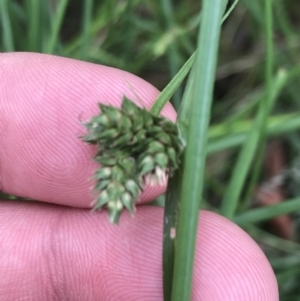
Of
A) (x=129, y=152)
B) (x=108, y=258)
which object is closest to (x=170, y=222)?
(x=129, y=152)

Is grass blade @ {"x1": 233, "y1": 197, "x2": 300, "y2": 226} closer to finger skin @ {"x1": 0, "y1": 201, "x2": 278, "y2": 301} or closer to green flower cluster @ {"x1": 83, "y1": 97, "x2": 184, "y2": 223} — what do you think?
finger skin @ {"x1": 0, "y1": 201, "x2": 278, "y2": 301}

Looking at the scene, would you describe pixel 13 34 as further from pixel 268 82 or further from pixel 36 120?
pixel 268 82

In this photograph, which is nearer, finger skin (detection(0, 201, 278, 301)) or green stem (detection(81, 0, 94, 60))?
→ finger skin (detection(0, 201, 278, 301))

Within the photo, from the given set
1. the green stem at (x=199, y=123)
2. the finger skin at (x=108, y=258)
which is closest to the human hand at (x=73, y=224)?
the finger skin at (x=108, y=258)

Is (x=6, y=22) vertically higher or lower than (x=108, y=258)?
higher

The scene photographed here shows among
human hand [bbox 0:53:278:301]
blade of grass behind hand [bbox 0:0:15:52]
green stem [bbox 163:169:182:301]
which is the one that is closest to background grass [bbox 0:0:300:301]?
blade of grass behind hand [bbox 0:0:15:52]

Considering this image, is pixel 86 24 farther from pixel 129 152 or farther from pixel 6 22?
pixel 129 152
